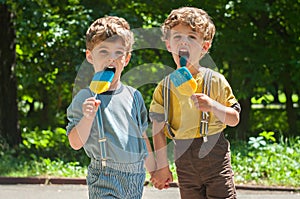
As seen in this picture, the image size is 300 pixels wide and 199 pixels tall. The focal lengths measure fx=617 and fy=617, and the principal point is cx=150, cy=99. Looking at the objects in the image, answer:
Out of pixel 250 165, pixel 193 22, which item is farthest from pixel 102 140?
pixel 250 165

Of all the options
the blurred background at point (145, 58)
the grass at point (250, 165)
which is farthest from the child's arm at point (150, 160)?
the blurred background at point (145, 58)

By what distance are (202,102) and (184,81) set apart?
16 centimetres

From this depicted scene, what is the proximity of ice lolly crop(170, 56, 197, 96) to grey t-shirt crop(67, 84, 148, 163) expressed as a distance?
0.90ft

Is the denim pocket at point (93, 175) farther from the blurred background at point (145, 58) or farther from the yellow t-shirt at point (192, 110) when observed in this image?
the blurred background at point (145, 58)

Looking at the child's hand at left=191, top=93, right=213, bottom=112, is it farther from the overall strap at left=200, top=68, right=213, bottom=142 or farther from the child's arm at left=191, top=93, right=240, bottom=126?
the overall strap at left=200, top=68, right=213, bottom=142

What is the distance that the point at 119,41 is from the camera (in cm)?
334

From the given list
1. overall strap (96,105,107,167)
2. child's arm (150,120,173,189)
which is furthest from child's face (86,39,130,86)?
child's arm (150,120,173,189)

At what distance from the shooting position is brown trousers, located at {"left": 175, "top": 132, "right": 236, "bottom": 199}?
11.7 feet

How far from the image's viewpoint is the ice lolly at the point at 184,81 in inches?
128

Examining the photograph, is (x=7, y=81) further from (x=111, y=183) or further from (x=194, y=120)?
(x=111, y=183)

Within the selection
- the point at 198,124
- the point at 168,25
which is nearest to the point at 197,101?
the point at 198,124

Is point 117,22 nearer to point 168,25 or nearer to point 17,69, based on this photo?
point 168,25

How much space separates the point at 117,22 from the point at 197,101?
0.62m

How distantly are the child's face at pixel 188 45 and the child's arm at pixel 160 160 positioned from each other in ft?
1.33
